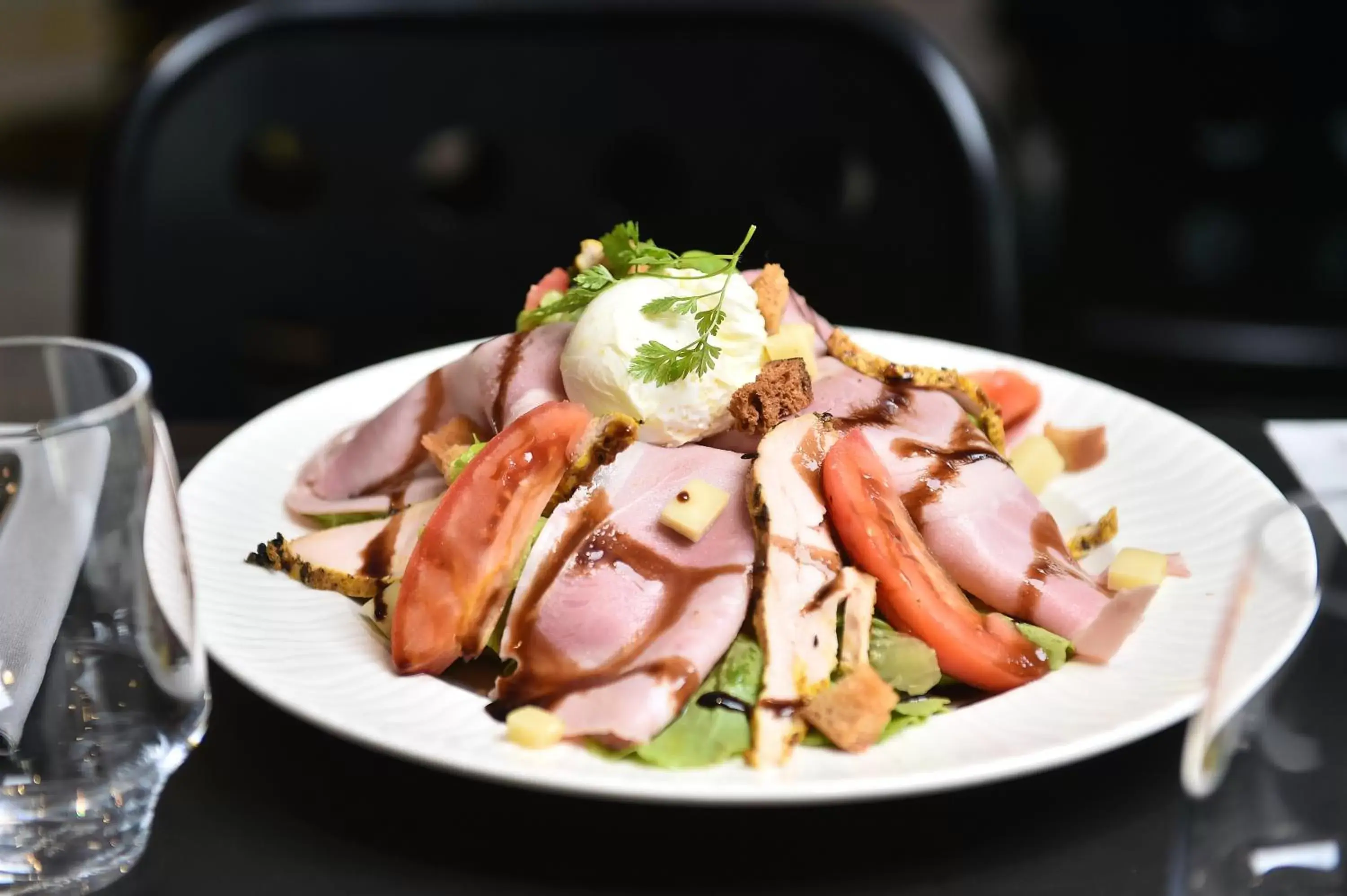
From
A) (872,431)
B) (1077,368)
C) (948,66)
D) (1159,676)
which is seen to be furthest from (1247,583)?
(1077,368)

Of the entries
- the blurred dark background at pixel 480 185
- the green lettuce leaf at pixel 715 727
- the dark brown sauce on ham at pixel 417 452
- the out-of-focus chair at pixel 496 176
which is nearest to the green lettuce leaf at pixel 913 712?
the green lettuce leaf at pixel 715 727

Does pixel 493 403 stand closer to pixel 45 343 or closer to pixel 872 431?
pixel 872 431

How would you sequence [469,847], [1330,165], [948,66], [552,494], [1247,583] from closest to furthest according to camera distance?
[1247,583]
[469,847]
[552,494]
[948,66]
[1330,165]

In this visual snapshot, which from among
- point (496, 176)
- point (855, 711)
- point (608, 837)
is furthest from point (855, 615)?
point (496, 176)

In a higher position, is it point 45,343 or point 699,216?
point 45,343

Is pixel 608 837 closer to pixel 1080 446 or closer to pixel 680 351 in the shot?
pixel 680 351

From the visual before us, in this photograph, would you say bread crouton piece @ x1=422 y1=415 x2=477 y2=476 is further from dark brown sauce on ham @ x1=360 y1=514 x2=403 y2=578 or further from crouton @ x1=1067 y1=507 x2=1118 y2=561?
crouton @ x1=1067 y1=507 x2=1118 y2=561

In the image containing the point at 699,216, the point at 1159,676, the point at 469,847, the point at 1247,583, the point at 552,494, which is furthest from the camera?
the point at 699,216
